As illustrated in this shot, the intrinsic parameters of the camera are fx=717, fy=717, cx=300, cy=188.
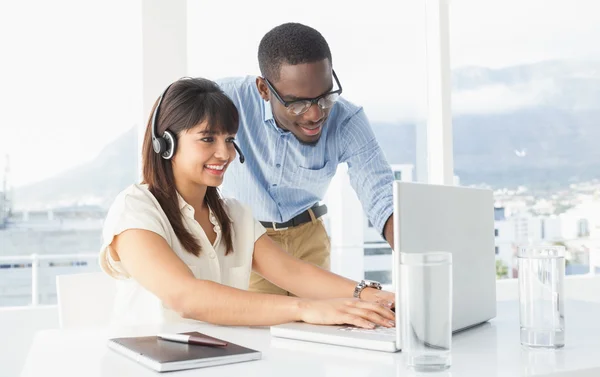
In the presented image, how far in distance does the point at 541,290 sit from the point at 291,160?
1.34m

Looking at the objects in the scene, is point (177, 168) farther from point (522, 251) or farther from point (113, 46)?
point (113, 46)

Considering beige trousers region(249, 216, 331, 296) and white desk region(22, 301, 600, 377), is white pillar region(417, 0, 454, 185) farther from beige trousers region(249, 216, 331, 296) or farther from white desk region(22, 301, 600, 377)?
white desk region(22, 301, 600, 377)

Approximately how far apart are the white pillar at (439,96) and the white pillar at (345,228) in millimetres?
497

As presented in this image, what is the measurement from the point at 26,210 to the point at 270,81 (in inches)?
73.5

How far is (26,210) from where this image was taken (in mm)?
3504

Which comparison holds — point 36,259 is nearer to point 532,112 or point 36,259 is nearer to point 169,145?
point 169,145

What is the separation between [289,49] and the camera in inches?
84.0

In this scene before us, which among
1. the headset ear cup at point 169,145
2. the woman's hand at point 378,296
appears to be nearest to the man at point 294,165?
the headset ear cup at point 169,145

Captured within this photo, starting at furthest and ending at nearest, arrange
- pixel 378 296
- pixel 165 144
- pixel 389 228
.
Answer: pixel 389 228 < pixel 165 144 < pixel 378 296

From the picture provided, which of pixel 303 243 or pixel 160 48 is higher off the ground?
pixel 160 48

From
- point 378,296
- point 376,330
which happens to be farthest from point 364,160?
point 376,330

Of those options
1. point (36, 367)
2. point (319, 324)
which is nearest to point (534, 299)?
point (319, 324)

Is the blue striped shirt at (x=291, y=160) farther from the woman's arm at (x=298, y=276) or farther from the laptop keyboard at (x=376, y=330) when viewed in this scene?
the laptop keyboard at (x=376, y=330)

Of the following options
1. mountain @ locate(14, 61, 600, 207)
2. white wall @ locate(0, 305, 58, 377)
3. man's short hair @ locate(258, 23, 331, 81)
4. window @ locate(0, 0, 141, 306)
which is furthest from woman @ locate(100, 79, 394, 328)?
mountain @ locate(14, 61, 600, 207)
